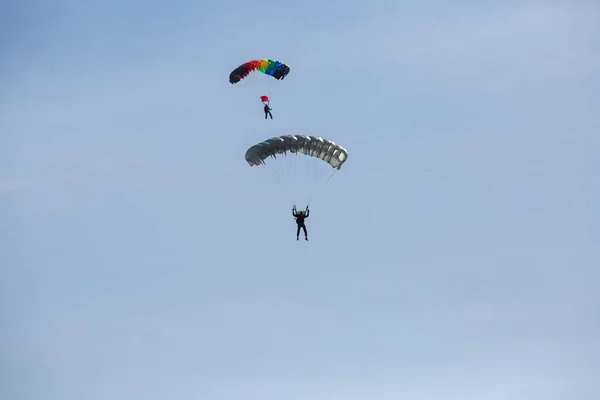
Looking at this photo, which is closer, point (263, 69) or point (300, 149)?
point (300, 149)

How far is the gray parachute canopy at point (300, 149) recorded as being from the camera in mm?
62000

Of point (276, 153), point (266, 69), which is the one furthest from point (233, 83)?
point (276, 153)

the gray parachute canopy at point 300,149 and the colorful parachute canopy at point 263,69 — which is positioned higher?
the colorful parachute canopy at point 263,69

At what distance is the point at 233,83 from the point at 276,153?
925 centimetres

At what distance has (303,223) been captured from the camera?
63.6 meters

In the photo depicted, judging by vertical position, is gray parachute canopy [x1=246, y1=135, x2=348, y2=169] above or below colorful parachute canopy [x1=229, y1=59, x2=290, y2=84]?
below

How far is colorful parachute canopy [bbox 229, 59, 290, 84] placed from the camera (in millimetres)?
69688

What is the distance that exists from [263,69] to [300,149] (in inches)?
356

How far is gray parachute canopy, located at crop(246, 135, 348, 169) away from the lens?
203 ft

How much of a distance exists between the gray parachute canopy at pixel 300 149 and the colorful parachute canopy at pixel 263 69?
26.9ft

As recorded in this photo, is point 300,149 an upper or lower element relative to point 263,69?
lower

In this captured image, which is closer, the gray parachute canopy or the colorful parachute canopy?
the gray parachute canopy

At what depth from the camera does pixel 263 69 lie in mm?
69938

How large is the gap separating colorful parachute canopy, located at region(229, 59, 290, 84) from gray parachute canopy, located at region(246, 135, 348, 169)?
8185mm
